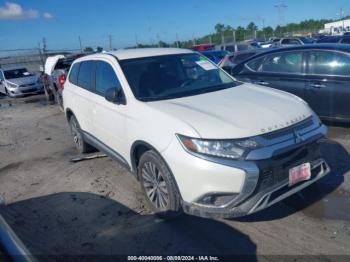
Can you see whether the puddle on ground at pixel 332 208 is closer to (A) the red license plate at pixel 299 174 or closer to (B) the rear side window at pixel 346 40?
(A) the red license plate at pixel 299 174

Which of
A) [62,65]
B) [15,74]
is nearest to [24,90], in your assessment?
[15,74]

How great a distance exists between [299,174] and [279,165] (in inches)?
12.6

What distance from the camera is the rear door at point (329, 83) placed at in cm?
624

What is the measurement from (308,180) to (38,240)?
113 inches

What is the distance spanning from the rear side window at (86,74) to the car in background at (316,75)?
3.37m

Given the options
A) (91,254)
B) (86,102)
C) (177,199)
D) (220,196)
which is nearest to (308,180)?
(220,196)

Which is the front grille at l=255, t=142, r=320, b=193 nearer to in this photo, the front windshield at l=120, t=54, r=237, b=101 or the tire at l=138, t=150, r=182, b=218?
the tire at l=138, t=150, r=182, b=218

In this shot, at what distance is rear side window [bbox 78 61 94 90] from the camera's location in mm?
5559

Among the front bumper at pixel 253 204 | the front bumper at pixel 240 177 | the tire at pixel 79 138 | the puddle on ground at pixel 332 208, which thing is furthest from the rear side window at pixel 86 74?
the puddle on ground at pixel 332 208

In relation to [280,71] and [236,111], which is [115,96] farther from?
[280,71]

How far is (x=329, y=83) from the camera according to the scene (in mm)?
6359

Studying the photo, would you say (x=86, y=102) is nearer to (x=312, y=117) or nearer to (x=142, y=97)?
(x=142, y=97)

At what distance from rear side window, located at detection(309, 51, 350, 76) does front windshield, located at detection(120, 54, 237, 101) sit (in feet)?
7.73

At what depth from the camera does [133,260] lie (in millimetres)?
3439
